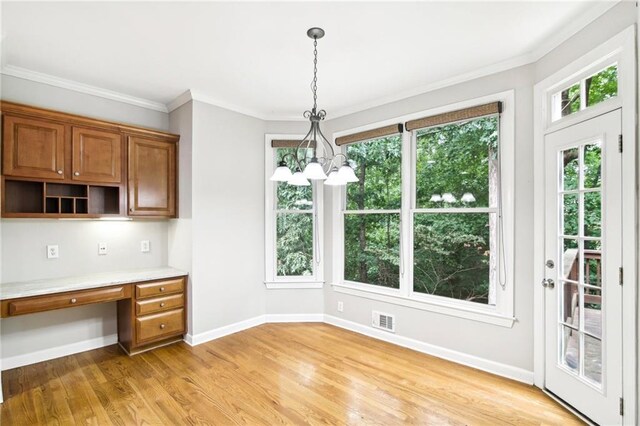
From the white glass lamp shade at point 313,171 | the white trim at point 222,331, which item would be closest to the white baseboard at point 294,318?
the white trim at point 222,331

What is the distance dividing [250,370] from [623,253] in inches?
116

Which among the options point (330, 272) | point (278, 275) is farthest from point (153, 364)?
point (330, 272)

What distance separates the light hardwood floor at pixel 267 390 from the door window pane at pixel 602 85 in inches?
87.5

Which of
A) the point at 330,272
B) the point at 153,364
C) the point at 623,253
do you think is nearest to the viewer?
the point at 623,253

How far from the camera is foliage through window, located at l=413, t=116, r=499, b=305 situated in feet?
9.71

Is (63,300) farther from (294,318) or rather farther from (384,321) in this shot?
(384,321)

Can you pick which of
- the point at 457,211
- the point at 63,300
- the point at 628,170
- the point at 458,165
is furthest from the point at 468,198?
the point at 63,300

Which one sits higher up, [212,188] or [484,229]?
[212,188]

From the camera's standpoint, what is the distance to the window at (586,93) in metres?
2.08

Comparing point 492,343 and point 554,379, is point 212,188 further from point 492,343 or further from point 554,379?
point 554,379

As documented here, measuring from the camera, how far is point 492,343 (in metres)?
2.86

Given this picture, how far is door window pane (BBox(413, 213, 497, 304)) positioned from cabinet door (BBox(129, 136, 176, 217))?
2820 mm

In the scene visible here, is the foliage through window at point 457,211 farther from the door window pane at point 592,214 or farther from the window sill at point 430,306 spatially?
the door window pane at point 592,214

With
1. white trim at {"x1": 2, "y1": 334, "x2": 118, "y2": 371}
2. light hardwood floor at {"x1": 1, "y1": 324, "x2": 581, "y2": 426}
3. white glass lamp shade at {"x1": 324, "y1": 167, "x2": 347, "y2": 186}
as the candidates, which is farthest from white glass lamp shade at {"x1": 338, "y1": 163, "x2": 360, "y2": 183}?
white trim at {"x1": 2, "y1": 334, "x2": 118, "y2": 371}
